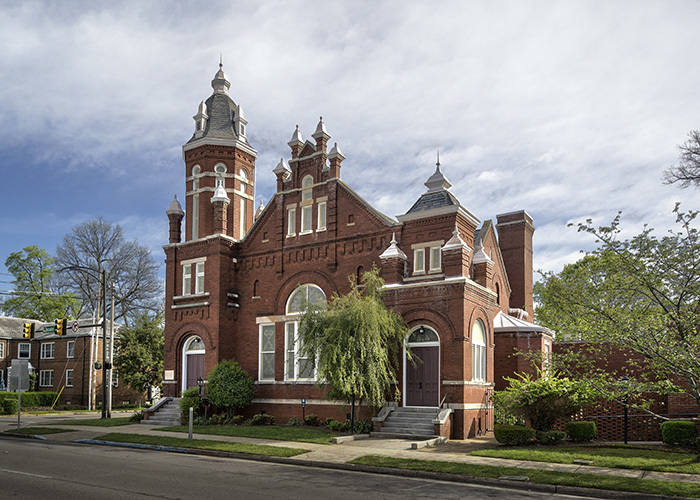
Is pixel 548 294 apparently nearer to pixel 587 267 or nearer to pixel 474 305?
pixel 587 267

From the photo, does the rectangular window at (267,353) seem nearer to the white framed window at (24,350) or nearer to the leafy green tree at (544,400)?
the leafy green tree at (544,400)

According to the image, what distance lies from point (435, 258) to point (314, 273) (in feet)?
19.2

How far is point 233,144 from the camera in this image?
31.2m

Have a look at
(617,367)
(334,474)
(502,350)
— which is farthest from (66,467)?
(617,367)

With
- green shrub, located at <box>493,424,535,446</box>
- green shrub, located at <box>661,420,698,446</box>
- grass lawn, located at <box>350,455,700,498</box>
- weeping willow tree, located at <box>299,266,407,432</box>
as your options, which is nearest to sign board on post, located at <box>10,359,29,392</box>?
weeping willow tree, located at <box>299,266,407,432</box>

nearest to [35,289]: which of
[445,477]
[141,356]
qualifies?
[141,356]

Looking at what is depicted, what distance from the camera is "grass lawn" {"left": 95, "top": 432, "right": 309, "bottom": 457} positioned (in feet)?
57.1

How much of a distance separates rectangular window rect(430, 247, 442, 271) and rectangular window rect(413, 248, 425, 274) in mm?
378

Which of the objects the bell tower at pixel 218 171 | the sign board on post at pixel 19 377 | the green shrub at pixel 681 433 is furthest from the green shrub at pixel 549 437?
the sign board on post at pixel 19 377

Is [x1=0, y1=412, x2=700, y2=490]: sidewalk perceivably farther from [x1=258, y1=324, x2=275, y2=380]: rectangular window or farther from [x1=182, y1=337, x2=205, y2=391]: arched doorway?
[x1=258, y1=324, x2=275, y2=380]: rectangular window

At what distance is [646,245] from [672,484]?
5.62 m

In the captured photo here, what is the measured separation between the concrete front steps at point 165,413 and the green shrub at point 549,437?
52.5ft

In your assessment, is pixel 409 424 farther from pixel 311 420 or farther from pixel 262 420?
pixel 262 420

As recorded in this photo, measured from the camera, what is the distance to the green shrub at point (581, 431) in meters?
19.4
